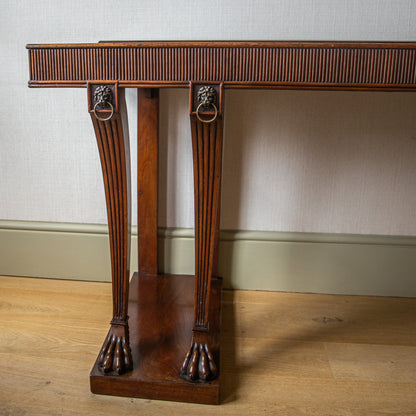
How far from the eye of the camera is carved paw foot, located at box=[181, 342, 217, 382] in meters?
0.76

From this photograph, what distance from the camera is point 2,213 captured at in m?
1.24

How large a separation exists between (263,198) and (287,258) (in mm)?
197

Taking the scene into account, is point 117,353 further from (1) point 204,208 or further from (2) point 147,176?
(2) point 147,176

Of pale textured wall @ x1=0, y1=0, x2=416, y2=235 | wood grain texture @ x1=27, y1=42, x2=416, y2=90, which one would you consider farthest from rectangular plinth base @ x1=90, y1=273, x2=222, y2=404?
wood grain texture @ x1=27, y1=42, x2=416, y2=90

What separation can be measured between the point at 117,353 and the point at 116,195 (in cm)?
31

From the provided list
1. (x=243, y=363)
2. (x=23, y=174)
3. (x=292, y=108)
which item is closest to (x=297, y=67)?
(x=292, y=108)

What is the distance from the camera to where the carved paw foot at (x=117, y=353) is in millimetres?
775

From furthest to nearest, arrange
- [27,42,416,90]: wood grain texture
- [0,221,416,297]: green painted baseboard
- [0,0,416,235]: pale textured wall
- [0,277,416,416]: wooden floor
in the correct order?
[0,221,416,297]: green painted baseboard, [0,0,416,235]: pale textured wall, [0,277,416,416]: wooden floor, [27,42,416,90]: wood grain texture

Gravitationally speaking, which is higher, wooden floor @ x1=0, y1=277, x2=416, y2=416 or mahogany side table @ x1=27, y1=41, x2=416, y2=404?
mahogany side table @ x1=27, y1=41, x2=416, y2=404

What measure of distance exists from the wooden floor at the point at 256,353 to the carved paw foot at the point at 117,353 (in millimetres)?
60

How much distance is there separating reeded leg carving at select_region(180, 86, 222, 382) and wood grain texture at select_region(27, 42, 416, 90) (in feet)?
0.18

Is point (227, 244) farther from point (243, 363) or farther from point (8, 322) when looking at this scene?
point (8, 322)

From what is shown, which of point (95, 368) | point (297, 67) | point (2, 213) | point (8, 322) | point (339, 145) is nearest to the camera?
point (297, 67)

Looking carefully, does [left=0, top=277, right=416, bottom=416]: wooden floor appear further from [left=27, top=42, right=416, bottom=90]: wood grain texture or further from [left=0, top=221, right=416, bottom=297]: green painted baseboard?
[left=27, top=42, right=416, bottom=90]: wood grain texture
